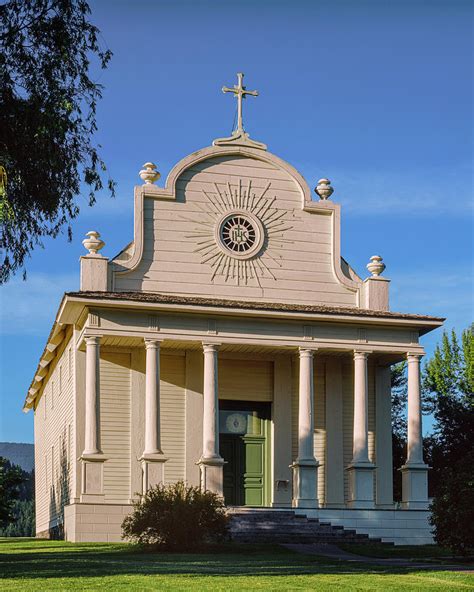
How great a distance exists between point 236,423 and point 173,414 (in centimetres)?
243

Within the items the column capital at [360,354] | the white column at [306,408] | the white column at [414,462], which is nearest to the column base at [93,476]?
the white column at [306,408]

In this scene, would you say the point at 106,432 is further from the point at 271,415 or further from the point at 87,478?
the point at 271,415

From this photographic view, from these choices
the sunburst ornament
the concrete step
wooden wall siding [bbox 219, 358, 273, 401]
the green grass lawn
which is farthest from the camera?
wooden wall siding [bbox 219, 358, 273, 401]

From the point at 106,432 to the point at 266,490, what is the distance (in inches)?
210

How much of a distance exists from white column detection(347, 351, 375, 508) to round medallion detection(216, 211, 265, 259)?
447 cm

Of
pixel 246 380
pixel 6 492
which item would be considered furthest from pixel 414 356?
pixel 6 492

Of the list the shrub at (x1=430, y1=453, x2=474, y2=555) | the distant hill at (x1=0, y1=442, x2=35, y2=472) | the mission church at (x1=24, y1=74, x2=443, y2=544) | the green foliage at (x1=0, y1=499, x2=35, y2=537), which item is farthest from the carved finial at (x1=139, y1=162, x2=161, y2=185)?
the distant hill at (x1=0, y1=442, x2=35, y2=472)

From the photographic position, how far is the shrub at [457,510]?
20016 mm

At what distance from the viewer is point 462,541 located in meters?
20.1

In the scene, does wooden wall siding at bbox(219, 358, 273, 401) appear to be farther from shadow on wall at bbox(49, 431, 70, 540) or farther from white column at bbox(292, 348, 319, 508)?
shadow on wall at bbox(49, 431, 70, 540)

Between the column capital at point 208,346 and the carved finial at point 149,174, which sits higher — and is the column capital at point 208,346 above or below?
below

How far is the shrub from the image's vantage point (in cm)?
2002

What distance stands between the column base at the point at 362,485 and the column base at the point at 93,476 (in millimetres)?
7284

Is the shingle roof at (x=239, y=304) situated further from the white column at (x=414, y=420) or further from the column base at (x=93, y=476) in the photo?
the column base at (x=93, y=476)
